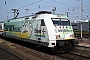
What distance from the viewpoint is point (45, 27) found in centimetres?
1527

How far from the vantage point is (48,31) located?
1485 centimetres

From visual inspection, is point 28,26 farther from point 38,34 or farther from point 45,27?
point 45,27

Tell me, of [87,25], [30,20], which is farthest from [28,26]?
[87,25]

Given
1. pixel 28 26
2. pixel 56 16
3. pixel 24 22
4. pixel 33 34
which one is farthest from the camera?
pixel 24 22

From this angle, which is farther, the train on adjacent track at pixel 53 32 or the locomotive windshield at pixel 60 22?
the locomotive windshield at pixel 60 22

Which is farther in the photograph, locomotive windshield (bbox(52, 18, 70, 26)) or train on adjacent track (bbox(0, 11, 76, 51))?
locomotive windshield (bbox(52, 18, 70, 26))

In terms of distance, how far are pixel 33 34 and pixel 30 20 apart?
67.3 inches

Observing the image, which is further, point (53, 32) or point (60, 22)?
point (60, 22)

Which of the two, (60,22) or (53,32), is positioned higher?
(60,22)

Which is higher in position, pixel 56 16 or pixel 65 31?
pixel 56 16

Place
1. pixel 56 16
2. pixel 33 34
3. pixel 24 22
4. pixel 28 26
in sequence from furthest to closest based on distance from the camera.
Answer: pixel 24 22 → pixel 28 26 → pixel 33 34 → pixel 56 16

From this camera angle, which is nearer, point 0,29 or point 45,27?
point 45,27

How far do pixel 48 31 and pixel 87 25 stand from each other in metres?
53.9

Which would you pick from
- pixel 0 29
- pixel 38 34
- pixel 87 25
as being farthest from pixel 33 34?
pixel 87 25
